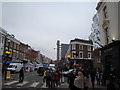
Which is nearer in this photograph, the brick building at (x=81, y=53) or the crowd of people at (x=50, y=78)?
the crowd of people at (x=50, y=78)

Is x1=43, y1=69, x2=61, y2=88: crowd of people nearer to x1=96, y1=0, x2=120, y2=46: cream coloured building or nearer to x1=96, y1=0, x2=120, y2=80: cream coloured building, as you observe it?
x1=96, y1=0, x2=120, y2=80: cream coloured building

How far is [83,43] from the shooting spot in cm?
5250

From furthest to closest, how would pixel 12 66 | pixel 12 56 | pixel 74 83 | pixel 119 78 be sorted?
pixel 12 56 < pixel 12 66 < pixel 119 78 < pixel 74 83

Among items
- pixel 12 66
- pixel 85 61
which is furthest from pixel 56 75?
pixel 85 61

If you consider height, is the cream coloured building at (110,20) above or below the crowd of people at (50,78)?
above

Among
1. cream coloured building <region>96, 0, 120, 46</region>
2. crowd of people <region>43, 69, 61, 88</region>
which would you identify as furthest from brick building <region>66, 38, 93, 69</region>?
crowd of people <region>43, 69, 61, 88</region>

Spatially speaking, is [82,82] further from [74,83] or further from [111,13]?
[111,13]

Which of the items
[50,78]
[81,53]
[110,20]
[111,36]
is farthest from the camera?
[81,53]

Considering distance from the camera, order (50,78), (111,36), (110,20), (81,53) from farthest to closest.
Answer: (81,53)
(110,20)
(111,36)
(50,78)

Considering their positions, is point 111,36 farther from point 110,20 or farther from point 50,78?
point 50,78

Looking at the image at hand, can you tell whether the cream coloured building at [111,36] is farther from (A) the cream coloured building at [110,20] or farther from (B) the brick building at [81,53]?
(B) the brick building at [81,53]

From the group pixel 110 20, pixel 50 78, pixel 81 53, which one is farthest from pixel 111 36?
pixel 81 53

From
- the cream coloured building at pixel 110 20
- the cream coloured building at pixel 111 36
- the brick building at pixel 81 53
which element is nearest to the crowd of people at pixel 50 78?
the cream coloured building at pixel 111 36

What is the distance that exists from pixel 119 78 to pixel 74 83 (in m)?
7.60
